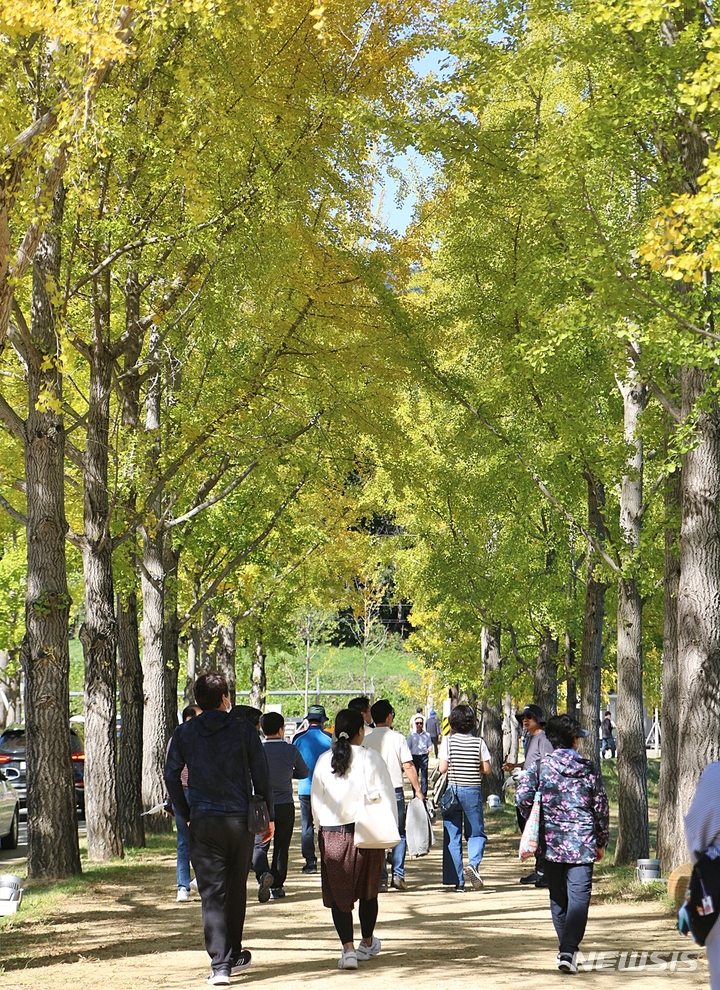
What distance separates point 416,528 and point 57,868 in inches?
756

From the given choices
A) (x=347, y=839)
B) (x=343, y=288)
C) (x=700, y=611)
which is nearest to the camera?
(x=347, y=839)

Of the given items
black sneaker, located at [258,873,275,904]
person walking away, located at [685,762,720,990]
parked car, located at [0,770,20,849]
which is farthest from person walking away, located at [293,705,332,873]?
person walking away, located at [685,762,720,990]

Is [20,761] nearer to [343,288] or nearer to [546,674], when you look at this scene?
[546,674]

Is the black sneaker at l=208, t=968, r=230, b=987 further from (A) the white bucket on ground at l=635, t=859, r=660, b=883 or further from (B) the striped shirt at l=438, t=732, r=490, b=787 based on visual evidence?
(A) the white bucket on ground at l=635, t=859, r=660, b=883

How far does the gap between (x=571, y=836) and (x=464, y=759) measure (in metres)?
5.37

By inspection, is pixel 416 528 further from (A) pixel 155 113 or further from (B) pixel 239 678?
(B) pixel 239 678

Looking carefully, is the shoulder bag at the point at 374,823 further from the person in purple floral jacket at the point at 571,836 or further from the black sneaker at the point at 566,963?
the black sneaker at the point at 566,963

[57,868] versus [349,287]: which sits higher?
[349,287]

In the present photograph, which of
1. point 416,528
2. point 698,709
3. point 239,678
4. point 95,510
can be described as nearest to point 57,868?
point 95,510

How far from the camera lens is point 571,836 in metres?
8.54

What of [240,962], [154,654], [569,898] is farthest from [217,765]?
[154,654]

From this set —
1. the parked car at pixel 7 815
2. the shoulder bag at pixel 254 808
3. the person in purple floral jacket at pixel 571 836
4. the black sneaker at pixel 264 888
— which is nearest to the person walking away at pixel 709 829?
the person in purple floral jacket at pixel 571 836

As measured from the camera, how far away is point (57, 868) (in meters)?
13.4

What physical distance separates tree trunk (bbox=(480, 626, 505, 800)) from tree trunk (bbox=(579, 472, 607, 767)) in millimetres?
10702
